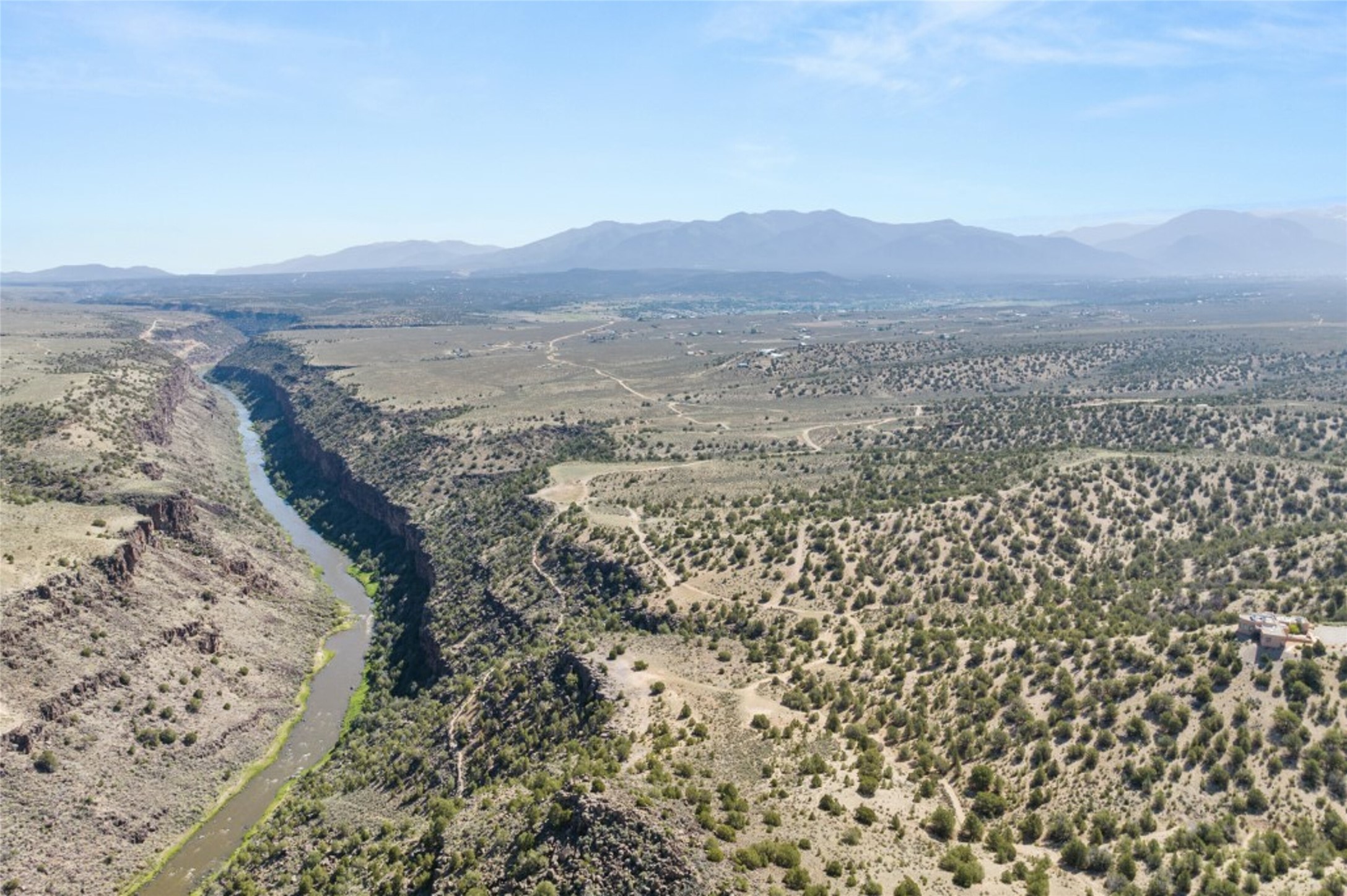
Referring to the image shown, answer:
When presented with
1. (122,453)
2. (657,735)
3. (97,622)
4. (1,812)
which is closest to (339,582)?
(122,453)

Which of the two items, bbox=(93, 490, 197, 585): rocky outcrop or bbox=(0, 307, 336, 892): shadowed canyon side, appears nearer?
bbox=(0, 307, 336, 892): shadowed canyon side

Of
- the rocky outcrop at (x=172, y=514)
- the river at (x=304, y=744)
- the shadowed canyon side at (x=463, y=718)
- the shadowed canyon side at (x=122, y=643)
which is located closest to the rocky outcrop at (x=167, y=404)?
the shadowed canyon side at (x=122, y=643)

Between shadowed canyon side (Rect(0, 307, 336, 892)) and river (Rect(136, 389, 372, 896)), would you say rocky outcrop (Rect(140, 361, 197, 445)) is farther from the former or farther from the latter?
river (Rect(136, 389, 372, 896))

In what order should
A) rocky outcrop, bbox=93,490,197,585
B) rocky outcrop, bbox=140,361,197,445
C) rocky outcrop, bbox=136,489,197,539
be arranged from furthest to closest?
rocky outcrop, bbox=140,361,197,445, rocky outcrop, bbox=136,489,197,539, rocky outcrop, bbox=93,490,197,585

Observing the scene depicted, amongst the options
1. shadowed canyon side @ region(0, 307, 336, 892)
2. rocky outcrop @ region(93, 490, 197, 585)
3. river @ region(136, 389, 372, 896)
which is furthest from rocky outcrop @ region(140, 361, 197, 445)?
rocky outcrop @ region(93, 490, 197, 585)

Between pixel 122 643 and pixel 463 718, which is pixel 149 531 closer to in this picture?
pixel 122 643

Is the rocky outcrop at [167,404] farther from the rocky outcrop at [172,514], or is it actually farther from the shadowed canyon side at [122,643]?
the rocky outcrop at [172,514]
